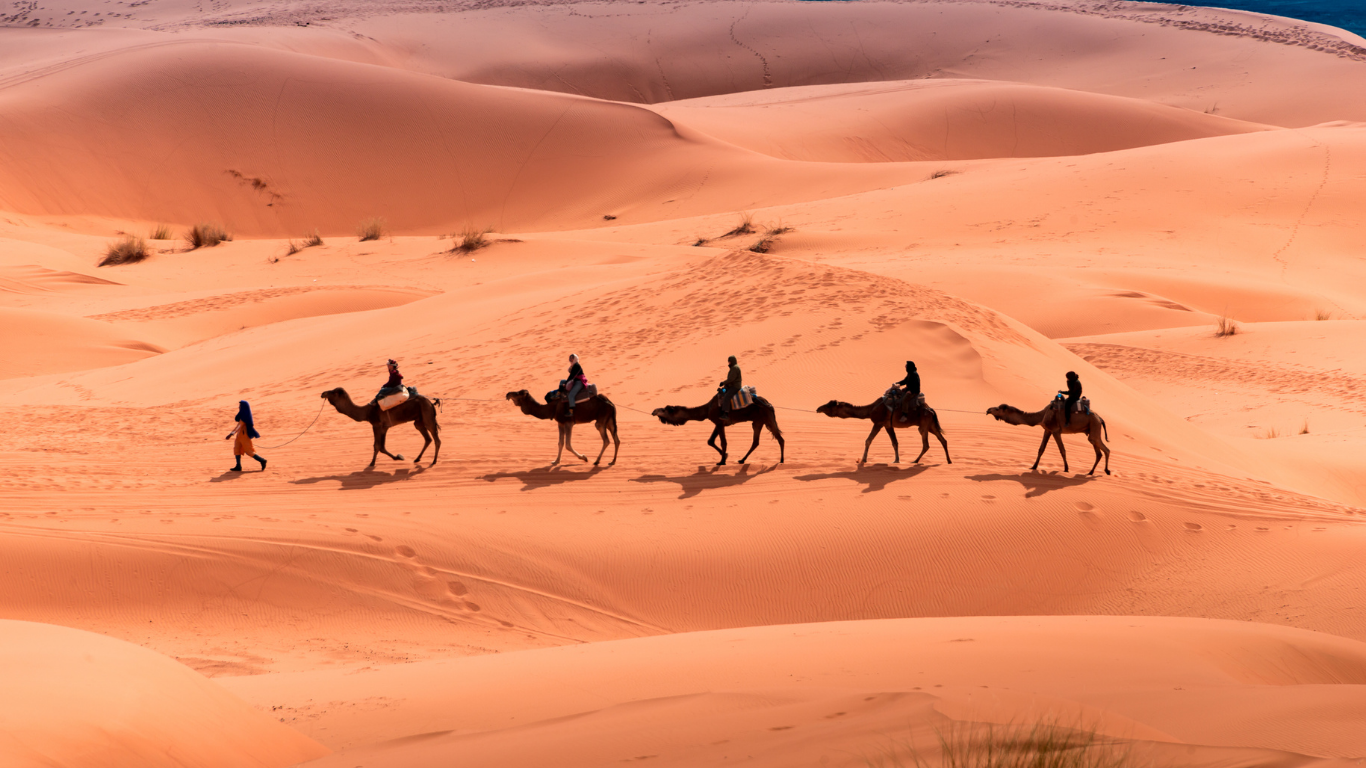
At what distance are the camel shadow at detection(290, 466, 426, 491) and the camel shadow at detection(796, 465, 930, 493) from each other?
5.07 metres

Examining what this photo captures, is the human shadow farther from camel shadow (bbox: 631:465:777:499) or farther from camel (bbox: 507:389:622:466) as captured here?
camel shadow (bbox: 631:465:777:499)

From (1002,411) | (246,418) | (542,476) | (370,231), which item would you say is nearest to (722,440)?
(542,476)

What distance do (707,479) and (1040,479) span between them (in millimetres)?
4129

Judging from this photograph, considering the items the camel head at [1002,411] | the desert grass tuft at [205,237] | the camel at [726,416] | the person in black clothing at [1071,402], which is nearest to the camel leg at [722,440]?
the camel at [726,416]

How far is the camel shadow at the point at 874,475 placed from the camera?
12672mm

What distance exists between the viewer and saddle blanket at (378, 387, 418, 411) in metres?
13.3

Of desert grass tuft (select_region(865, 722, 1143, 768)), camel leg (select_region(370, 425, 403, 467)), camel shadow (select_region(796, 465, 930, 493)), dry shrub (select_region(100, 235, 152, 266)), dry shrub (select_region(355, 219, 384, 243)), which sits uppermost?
dry shrub (select_region(355, 219, 384, 243))

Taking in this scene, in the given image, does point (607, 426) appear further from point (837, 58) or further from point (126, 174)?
point (837, 58)

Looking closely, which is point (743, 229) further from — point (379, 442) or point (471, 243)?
point (379, 442)

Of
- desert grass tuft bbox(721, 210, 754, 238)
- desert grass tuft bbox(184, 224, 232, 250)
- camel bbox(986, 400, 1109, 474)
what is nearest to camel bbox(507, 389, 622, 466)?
camel bbox(986, 400, 1109, 474)

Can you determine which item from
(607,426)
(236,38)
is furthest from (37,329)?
(236,38)

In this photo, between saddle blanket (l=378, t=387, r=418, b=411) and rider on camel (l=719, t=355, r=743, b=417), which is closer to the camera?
rider on camel (l=719, t=355, r=743, b=417)

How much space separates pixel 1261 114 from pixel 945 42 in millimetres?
32081

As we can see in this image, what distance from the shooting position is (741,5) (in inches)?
4087
